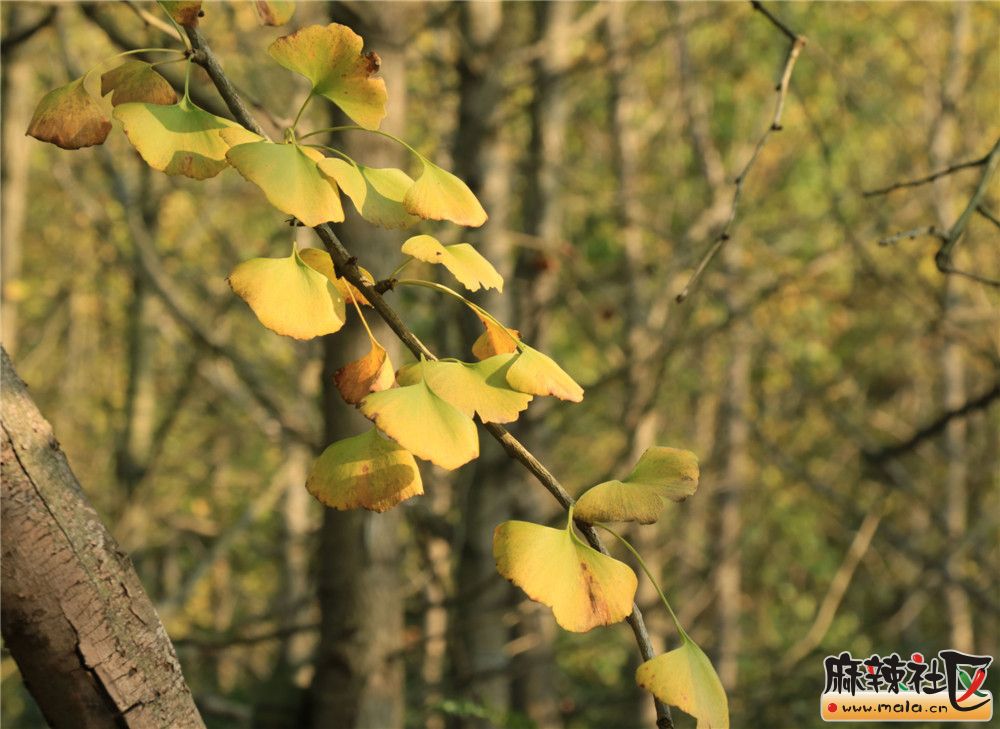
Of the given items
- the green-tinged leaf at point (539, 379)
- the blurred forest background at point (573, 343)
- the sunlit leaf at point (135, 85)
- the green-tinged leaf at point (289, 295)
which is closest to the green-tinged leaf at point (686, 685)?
the green-tinged leaf at point (539, 379)

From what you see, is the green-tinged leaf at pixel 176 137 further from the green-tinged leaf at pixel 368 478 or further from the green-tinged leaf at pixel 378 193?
the green-tinged leaf at pixel 368 478

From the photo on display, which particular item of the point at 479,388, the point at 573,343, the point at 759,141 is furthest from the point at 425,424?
the point at 573,343

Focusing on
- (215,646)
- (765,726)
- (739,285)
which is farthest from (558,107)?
(765,726)

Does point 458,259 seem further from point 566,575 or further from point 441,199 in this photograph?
point 566,575

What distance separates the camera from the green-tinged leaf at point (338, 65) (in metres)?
0.78

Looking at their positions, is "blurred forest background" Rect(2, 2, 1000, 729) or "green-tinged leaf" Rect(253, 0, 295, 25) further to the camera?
"blurred forest background" Rect(2, 2, 1000, 729)

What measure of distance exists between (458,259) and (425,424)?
0.53 feet

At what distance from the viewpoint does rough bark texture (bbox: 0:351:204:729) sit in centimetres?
77

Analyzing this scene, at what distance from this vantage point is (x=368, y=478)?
75 cm

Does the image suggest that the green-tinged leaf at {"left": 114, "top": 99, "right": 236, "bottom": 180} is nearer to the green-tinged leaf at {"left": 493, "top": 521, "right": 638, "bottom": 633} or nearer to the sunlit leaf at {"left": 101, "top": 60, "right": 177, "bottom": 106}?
the sunlit leaf at {"left": 101, "top": 60, "right": 177, "bottom": 106}

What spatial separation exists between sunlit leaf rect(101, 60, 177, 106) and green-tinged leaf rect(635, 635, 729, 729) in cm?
57

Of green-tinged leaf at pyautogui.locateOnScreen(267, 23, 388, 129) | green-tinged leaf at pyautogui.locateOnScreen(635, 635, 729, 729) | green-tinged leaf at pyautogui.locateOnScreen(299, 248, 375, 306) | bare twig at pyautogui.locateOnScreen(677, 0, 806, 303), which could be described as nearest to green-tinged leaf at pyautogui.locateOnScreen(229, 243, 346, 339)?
green-tinged leaf at pyautogui.locateOnScreen(299, 248, 375, 306)

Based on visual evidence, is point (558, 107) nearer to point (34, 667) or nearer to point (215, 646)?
point (215, 646)

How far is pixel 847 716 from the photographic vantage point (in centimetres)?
197
